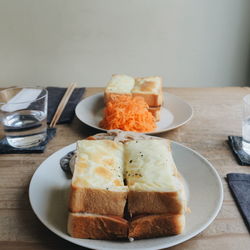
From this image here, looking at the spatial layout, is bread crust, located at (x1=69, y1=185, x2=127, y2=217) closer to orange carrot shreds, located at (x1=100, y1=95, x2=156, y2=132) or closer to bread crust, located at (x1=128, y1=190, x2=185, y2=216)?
bread crust, located at (x1=128, y1=190, x2=185, y2=216)

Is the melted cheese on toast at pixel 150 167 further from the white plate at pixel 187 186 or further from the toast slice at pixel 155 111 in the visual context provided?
the toast slice at pixel 155 111

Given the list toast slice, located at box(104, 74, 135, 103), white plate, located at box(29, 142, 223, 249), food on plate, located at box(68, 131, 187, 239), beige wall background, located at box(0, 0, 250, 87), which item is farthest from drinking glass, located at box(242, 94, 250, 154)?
beige wall background, located at box(0, 0, 250, 87)

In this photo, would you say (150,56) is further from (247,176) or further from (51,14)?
(247,176)

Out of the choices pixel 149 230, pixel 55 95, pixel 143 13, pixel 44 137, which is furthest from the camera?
pixel 143 13

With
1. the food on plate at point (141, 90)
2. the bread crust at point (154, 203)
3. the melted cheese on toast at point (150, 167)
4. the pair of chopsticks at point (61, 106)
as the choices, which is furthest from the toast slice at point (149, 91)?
the bread crust at point (154, 203)

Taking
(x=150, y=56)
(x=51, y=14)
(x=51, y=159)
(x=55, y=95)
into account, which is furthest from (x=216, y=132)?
(x=51, y=14)

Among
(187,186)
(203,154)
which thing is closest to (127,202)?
(187,186)

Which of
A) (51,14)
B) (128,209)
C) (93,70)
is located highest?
(51,14)
